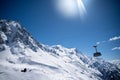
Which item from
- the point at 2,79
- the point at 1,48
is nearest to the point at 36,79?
the point at 2,79

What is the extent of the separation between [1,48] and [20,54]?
2703 cm

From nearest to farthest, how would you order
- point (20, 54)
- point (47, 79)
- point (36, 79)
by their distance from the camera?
point (36, 79) < point (47, 79) < point (20, 54)

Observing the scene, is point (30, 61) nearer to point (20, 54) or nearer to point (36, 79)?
point (20, 54)

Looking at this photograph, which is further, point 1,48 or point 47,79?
point 1,48

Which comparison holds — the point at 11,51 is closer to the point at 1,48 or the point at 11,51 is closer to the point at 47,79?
the point at 1,48

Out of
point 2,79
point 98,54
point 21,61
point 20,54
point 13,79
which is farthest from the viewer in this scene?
point 20,54

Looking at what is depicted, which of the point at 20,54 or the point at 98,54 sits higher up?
the point at 20,54

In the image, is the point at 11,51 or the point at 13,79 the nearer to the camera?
the point at 13,79

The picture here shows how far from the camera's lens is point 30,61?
152500mm

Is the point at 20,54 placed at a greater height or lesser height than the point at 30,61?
greater

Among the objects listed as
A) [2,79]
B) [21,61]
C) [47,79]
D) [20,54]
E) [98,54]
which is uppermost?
[20,54]

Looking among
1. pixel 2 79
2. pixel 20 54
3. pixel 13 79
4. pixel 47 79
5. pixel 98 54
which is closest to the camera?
pixel 98 54

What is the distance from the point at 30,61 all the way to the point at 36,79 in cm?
6822

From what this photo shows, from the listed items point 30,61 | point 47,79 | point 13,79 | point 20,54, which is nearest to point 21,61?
point 30,61
